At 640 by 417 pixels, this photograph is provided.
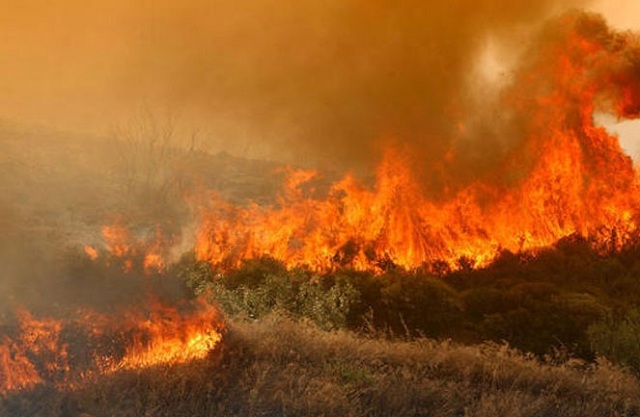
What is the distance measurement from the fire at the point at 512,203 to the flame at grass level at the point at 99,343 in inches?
349

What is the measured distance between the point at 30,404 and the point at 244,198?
2204 centimetres

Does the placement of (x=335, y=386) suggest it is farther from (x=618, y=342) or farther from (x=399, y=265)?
(x=399, y=265)

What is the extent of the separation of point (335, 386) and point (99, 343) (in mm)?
3266

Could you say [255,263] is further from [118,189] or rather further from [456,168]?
[118,189]

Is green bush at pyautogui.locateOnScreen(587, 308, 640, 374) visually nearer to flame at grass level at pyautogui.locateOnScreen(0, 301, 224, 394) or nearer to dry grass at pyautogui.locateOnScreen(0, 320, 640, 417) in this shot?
dry grass at pyautogui.locateOnScreen(0, 320, 640, 417)

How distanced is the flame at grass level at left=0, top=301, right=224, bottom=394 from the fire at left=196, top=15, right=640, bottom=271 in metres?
8.87

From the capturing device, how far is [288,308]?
629 inches

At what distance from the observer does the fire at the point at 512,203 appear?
19734mm

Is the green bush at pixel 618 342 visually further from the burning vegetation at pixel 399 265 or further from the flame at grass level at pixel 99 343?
the flame at grass level at pixel 99 343

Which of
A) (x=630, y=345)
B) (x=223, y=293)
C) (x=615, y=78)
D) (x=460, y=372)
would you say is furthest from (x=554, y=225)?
(x=460, y=372)

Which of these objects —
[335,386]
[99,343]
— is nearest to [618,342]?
[335,386]

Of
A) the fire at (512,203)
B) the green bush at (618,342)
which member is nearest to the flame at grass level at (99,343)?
the green bush at (618,342)

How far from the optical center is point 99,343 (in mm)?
9016

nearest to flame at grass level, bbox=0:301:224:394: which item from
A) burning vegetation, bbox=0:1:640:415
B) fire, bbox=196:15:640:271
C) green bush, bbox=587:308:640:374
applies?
burning vegetation, bbox=0:1:640:415
